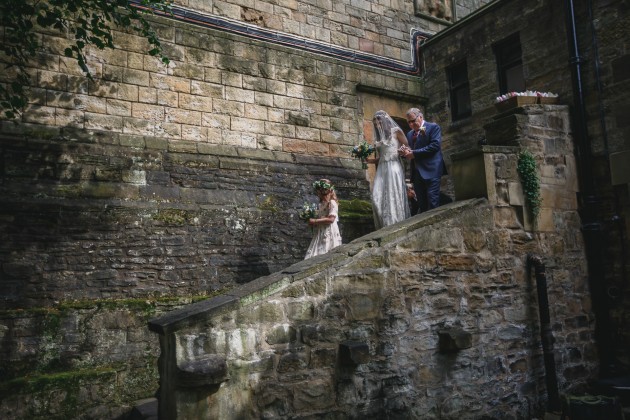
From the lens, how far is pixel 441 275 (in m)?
4.87

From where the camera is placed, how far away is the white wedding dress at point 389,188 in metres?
6.44

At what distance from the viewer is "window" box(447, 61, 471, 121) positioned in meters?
10.0

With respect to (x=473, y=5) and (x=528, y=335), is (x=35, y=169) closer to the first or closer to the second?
(x=528, y=335)

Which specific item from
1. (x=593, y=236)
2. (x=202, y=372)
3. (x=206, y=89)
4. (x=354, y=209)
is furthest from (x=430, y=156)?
(x=206, y=89)

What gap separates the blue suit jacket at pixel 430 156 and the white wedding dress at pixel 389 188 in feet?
0.99

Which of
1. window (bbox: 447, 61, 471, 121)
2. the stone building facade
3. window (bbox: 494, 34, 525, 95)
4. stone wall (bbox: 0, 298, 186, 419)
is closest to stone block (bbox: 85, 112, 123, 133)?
stone wall (bbox: 0, 298, 186, 419)

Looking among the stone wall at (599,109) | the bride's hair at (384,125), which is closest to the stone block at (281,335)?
the bride's hair at (384,125)

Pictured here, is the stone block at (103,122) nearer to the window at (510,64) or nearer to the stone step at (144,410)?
the stone step at (144,410)

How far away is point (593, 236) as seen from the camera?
6086 mm

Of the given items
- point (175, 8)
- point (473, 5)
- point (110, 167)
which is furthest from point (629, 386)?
point (473, 5)

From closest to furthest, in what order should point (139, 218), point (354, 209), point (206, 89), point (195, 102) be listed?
point (139, 218) < point (195, 102) < point (206, 89) < point (354, 209)

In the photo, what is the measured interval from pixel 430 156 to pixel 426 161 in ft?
0.27

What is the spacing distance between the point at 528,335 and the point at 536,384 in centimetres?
55

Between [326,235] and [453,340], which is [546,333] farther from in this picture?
[326,235]
